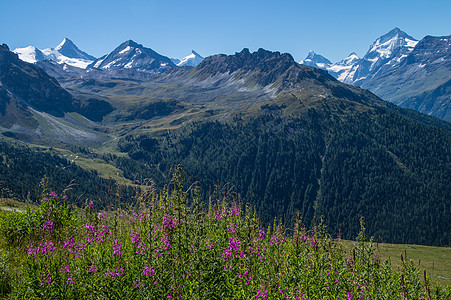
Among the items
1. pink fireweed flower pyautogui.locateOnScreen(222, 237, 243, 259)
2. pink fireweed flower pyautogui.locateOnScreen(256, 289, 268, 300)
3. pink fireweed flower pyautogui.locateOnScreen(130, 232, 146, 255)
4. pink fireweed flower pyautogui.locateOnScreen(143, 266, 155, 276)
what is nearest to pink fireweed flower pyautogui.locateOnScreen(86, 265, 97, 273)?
pink fireweed flower pyautogui.locateOnScreen(130, 232, 146, 255)

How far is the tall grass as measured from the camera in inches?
314

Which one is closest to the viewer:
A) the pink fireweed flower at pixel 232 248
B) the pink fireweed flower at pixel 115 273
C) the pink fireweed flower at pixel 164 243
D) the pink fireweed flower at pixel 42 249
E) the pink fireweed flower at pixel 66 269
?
the pink fireweed flower at pixel 115 273

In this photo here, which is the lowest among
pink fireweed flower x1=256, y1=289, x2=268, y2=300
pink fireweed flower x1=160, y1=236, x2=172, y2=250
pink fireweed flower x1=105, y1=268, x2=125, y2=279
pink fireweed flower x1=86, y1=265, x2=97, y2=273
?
pink fireweed flower x1=86, y1=265, x2=97, y2=273

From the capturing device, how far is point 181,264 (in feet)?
27.0

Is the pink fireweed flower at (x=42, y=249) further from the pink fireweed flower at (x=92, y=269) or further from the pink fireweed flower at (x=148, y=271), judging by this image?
the pink fireweed flower at (x=148, y=271)

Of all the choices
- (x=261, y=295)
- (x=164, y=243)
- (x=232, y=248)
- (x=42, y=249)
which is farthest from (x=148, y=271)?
(x=42, y=249)

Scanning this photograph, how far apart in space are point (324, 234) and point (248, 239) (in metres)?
3.80

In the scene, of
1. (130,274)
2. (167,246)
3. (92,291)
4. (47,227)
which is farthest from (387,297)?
(47,227)

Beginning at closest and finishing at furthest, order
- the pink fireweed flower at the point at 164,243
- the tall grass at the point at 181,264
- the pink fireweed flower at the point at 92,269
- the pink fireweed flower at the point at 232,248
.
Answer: the tall grass at the point at 181,264, the pink fireweed flower at the point at 92,269, the pink fireweed flower at the point at 164,243, the pink fireweed flower at the point at 232,248

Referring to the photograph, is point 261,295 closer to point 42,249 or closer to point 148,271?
point 148,271

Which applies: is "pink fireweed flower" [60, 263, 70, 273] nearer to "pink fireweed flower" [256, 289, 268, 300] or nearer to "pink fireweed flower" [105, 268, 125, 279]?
"pink fireweed flower" [105, 268, 125, 279]

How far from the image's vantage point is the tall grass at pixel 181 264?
314 inches

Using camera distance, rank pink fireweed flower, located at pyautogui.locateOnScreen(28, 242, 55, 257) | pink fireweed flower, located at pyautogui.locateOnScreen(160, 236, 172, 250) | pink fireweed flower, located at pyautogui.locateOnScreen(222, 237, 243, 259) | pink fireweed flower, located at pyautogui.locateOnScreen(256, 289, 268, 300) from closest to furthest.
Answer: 1. pink fireweed flower, located at pyautogui.locateOnScreen(256, 289, 268, 300)
2. pink fireweed flower, located at pyautogui.locateOnScreen(160, 236, 172, 250)
3. pink fireweed flower, located at pyautogui.locateOnScreen(222, 237, 243, 259)
4. pink fireweed flower, located at pyautogui.locateOnScreen(28, 242, 55, 257)

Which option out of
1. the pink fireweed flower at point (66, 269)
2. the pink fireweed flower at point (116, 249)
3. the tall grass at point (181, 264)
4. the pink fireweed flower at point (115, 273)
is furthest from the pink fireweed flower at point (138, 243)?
the pink fireweed flower at point (66, 269)
